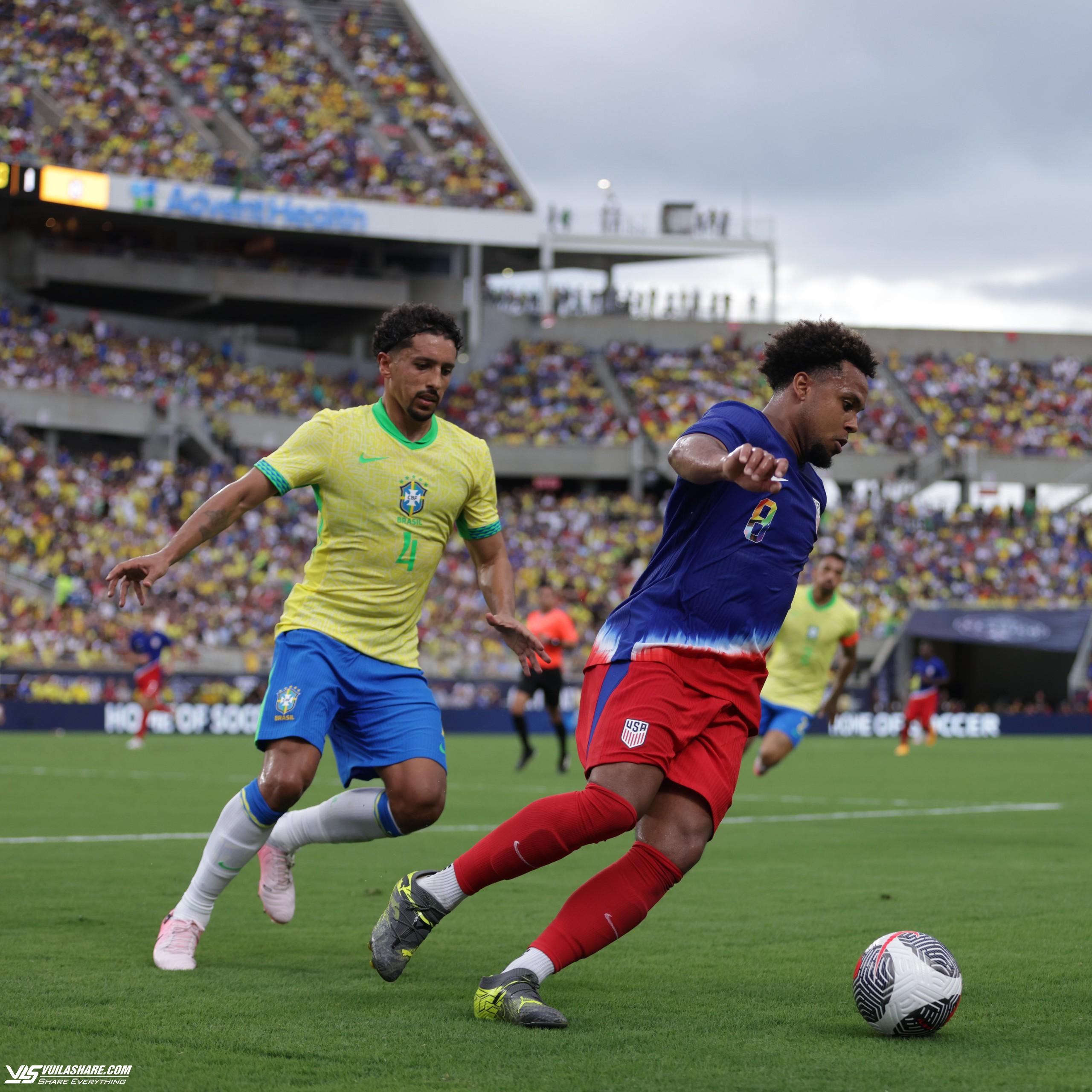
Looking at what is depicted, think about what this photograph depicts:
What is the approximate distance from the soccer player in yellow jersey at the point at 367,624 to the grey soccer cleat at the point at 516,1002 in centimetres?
120

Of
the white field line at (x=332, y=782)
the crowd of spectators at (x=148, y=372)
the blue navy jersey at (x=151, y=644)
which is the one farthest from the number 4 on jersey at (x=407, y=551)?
the crowd of spectators at (x=148, y=372)

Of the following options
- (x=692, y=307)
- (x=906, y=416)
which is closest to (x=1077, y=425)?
(x=906, y=416)

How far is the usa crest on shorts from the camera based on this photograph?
19.2 feet

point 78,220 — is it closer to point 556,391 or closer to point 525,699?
point 556,391

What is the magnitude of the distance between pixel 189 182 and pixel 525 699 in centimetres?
2787

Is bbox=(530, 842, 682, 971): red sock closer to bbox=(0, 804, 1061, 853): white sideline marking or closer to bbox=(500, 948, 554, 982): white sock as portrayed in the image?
bbox=(500, 948, 554, 982): white sock

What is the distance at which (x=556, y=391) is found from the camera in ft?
165

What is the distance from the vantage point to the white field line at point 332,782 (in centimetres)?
1555

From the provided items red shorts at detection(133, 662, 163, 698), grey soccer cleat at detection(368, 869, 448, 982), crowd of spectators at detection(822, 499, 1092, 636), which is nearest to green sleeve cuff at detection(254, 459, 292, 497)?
grey soccer cleat at detection(368, 869, 448, 982)

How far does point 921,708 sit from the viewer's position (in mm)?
28391

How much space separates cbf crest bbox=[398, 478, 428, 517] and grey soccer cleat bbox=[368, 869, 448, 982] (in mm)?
1567

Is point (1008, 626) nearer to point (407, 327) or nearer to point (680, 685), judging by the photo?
point (407, 327)

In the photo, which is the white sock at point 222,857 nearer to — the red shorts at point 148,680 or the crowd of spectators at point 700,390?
the red shorts at point 148,680

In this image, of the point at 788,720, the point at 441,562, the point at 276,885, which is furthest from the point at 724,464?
the point at 441,562
